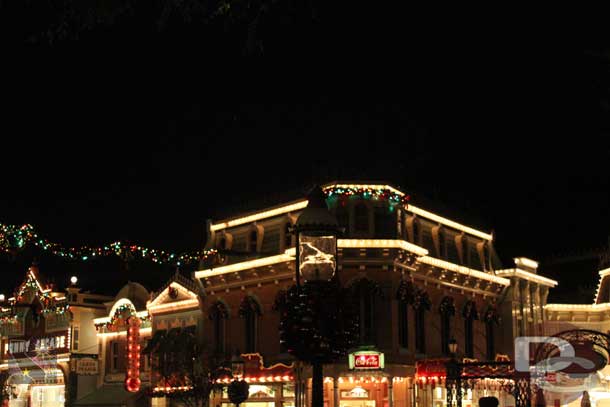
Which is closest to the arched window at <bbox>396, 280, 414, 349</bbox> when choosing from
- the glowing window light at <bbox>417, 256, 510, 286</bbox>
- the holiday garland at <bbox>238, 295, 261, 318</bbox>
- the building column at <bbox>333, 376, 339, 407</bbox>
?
the glowing window light at <bbox>417, 256, 510, 286</bbox>

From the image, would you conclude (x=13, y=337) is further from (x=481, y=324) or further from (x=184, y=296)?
(x=481, y=324)

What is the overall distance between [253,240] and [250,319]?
11.3 feet

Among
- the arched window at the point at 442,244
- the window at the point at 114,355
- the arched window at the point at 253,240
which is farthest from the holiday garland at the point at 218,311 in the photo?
the window at the point at 114,355

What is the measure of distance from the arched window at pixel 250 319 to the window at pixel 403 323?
6.28 metres

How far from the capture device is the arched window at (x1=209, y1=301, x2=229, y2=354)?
38.7 meters

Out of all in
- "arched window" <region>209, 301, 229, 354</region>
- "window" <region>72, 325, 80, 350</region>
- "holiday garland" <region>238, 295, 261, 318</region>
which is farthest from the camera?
"window" <region>72, 325, 80, 350</region>

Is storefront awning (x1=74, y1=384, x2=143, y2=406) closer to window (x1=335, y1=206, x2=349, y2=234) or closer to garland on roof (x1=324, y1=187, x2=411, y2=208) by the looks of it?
window (x1=335, y1=206, x2=349, y2=234)

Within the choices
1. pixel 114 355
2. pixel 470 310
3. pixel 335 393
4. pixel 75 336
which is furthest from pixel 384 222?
pixel 75 336

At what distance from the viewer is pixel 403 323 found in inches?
1363

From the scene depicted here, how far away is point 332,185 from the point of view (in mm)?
34469

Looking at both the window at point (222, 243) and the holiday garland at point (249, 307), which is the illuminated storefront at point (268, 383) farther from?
the window at point (222, 243)

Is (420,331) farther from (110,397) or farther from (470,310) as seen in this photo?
(110,397)

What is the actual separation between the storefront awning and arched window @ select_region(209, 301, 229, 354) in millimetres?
7036

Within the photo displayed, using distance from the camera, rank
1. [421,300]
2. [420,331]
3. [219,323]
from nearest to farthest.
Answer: [421,300] → [420,331] → [219,323]
